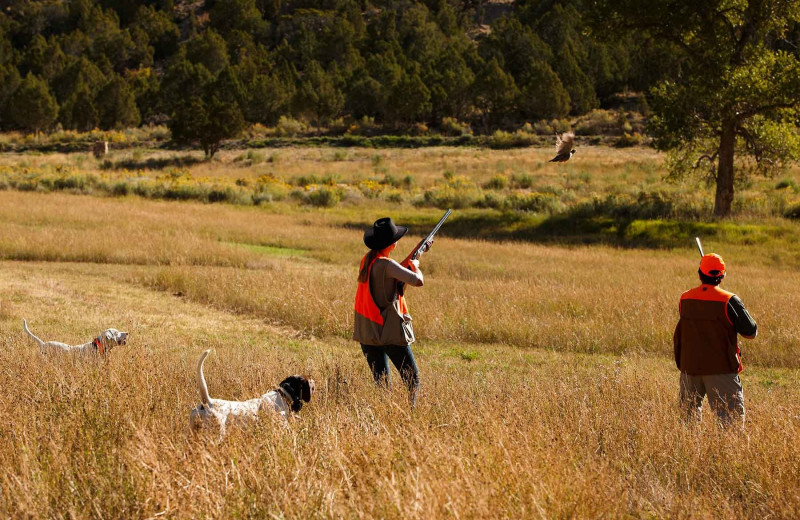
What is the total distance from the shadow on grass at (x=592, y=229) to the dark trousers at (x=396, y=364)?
1932 centimetres

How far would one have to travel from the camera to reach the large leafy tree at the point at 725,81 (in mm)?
24516

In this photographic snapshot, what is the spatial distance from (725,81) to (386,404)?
22.5 m

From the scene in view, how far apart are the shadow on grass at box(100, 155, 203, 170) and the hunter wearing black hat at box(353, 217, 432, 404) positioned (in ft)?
159

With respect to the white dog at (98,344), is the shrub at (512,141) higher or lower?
higher

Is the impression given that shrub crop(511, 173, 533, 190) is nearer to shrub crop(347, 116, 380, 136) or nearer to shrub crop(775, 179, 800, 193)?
shrub crop(775, 179, 800, 193)

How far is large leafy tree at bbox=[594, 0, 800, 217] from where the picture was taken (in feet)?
80.4

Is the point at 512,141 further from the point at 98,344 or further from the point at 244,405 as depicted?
the point at 244,405

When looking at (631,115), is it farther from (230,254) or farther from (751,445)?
(751,445)

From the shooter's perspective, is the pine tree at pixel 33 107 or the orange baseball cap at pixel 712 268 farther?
the pine tree at pixel 33 107

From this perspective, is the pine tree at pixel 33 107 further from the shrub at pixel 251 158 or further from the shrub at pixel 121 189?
the shrub at pixel 121 189

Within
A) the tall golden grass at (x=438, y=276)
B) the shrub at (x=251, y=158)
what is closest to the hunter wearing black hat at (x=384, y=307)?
the tall golden grass at (x=438, y=276)

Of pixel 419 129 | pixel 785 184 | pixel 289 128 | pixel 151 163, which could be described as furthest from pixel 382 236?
pixel 289 128

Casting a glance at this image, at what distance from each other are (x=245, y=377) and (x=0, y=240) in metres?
15.6

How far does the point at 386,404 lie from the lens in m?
5.93
